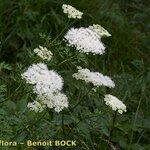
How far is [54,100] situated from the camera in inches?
110

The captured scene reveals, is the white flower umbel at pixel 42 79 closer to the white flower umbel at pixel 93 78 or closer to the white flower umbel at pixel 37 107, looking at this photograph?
the white flower umbel at pixel 37 107

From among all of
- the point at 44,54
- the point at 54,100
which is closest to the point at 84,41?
the point at 44,54

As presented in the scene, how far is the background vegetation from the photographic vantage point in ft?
9.95

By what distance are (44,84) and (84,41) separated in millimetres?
460

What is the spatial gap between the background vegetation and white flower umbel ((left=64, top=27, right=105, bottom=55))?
8 cm

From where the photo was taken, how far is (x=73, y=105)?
11.4 ft

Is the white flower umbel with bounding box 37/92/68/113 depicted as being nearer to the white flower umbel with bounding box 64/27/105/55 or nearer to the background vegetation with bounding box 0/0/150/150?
the background vegetation with bounding box 0/0/150/150

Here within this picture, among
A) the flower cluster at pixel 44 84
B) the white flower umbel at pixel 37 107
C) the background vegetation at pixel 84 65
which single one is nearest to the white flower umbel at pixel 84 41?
the background vegetation at pixel 84 65

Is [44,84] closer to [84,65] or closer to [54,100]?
[54,100]

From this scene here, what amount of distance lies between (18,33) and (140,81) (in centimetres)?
138

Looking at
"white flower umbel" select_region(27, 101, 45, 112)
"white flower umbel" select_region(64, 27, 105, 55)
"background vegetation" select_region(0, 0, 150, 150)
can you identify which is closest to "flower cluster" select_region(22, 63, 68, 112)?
"white flower umbel" select_region(27, 101, 45, 112)

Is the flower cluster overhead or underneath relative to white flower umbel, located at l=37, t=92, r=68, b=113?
overhead

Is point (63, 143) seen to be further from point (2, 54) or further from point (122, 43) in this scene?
point (122, 43)

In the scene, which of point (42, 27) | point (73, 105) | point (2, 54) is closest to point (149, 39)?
point (42, 27)
